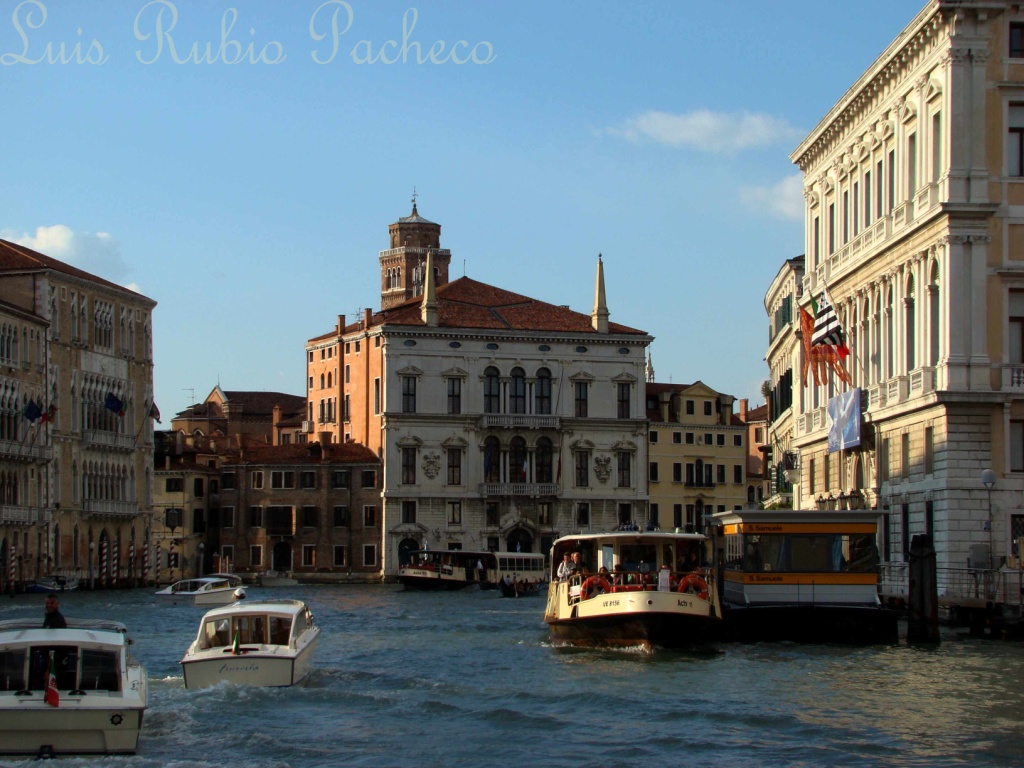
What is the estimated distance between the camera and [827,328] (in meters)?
46.5

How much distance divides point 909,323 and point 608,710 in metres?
18.6

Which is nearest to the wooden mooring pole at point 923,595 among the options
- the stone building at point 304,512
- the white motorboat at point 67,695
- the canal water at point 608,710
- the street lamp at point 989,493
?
the canal water at point 608,710

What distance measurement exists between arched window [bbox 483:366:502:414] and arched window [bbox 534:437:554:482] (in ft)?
8.50

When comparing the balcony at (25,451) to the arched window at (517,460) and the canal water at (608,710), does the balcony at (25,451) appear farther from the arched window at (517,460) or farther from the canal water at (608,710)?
the canal water at (608,710)

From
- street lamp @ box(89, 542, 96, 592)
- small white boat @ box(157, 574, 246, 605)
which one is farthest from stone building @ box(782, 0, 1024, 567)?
street lamp @ box(89, 542, 96, 592)

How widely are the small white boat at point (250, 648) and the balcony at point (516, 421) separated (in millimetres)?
62103

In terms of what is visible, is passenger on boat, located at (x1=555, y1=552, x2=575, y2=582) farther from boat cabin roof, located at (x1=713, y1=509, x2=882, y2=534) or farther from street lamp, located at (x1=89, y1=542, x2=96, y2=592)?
street lamp, located at (x1=89, y1=542, x2=96, y2=592)

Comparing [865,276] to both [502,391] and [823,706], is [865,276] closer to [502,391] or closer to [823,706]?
[823,706]

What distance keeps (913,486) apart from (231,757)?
22.3 metres

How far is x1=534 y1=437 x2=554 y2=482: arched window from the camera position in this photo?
92.8 metres

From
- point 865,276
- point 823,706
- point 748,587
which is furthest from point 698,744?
point 865,276

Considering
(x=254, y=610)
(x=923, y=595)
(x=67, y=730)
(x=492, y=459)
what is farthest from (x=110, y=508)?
(x=67, y=730)

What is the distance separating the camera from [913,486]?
135ft

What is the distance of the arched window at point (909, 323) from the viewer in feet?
137
